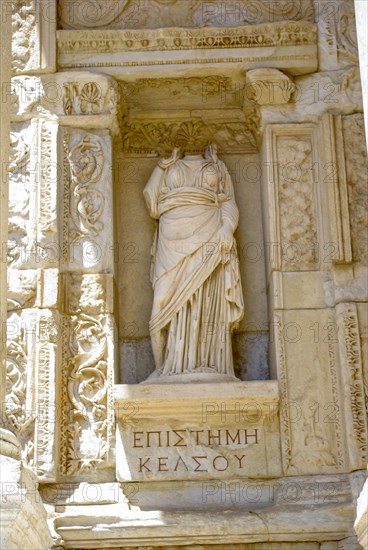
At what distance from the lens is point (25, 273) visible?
1041 cm

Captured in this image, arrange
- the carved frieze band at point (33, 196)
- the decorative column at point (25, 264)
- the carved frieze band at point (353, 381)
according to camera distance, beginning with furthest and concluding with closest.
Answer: the carved frieze band at point (33, 196) < the carved frieze band at point (353, 381) < the decorative column at point (25, 264)

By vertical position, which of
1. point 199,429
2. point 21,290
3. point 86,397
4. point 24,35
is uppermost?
point 24,35

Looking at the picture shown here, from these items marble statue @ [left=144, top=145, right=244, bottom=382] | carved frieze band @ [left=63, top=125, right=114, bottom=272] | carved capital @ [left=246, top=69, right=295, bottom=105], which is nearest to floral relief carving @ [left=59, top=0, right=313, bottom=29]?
carved capital @ [left=246, top=69, right=295, bottom=105]

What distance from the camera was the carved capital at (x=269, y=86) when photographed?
36.0ft

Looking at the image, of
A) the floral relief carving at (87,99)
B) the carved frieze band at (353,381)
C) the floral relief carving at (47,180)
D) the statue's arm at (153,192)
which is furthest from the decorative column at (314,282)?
the floral relief carving at (47,180)

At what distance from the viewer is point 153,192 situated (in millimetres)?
11062

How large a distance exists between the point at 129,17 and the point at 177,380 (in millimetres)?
3443

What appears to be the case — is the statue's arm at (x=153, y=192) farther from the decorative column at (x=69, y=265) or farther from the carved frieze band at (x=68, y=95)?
the carved frieze band at (x=68, y=95)

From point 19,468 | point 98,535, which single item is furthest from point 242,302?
point 19,468

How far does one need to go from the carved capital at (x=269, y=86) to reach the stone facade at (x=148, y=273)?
0.01 meters

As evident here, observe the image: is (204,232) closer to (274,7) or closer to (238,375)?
(238,375)

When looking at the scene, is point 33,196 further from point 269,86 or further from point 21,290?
point 269,86

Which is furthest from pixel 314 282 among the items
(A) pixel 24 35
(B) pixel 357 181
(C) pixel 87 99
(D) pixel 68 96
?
(A) pixel 24 35

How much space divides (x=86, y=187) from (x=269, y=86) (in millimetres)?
1842
